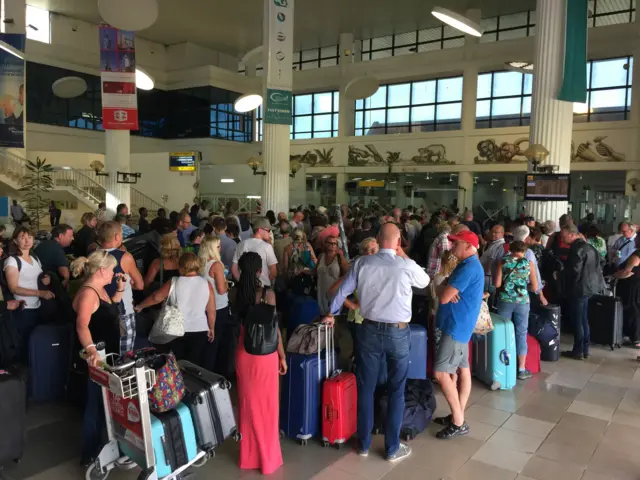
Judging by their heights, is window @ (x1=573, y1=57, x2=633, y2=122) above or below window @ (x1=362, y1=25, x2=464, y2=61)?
below

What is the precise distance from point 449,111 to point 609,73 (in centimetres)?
564

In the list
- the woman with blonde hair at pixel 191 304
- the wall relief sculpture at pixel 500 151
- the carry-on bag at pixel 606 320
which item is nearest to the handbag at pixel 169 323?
the woman with blonde hair at pixel 191 304

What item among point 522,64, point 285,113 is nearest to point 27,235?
point 285,113

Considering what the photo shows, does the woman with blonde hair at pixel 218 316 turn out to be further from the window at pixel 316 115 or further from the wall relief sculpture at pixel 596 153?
the window at pixel 316 115

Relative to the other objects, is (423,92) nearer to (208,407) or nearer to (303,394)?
(303,394)

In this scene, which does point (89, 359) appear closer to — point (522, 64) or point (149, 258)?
point (149, 258)

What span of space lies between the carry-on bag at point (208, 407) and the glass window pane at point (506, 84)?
61.4ft

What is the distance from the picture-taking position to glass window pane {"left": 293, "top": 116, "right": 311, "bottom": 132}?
2455cm

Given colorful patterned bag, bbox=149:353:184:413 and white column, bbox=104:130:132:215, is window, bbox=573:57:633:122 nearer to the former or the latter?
white column, bbox=104:130:132:215

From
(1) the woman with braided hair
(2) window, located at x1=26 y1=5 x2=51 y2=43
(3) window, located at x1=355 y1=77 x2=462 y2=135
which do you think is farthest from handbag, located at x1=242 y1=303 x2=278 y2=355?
(2) window, located at x1=26 y1=5 x2=51 y2=43

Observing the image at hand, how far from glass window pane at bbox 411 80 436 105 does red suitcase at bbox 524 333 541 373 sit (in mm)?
17097

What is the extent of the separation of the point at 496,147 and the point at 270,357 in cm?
1736

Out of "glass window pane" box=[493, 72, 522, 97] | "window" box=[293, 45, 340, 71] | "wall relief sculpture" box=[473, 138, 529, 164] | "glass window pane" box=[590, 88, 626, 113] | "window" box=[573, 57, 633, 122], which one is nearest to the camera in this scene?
"window" box=[573, 57, 633, 122]

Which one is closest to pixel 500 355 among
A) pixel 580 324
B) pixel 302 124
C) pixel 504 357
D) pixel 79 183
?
pixel 504 357
